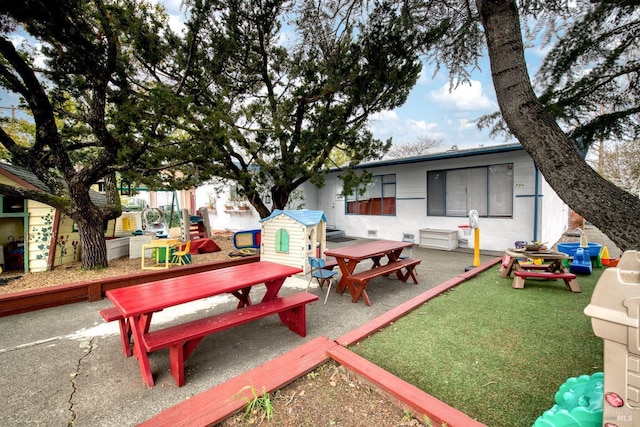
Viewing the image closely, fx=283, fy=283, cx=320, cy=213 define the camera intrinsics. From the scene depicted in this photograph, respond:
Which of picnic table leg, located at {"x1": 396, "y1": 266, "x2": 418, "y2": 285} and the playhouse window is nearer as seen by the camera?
picnic table leg, located at {"x1": 396, "y1": 266, "x2": 418, "y2": 285}

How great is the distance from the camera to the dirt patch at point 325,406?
6.39 ft

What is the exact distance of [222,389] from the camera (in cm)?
214

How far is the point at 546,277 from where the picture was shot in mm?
4777

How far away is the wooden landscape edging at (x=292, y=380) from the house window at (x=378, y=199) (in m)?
8.72

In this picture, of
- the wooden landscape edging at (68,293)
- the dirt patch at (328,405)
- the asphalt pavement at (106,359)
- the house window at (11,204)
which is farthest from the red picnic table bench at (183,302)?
the house window at (11,204)

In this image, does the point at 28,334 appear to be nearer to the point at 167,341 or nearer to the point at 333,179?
the point at 167,341

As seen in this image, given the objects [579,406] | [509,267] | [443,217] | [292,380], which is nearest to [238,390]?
[292,380]

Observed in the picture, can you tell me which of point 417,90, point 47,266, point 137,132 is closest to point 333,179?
point 417,90

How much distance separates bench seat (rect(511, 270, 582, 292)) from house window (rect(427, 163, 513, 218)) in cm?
428

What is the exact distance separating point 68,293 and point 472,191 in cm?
1057

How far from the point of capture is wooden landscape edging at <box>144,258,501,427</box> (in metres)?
1.83

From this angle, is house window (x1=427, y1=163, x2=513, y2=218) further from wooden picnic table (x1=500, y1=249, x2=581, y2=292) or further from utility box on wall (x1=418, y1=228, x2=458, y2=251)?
wooden picnic table (x1=500, y1=249, x2=581, y2=292)

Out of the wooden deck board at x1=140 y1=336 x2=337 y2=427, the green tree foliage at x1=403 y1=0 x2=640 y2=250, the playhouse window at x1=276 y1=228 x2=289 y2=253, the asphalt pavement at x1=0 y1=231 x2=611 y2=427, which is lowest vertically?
the asphalt pavement at x1=0 y1=231 x2=611 y2=427

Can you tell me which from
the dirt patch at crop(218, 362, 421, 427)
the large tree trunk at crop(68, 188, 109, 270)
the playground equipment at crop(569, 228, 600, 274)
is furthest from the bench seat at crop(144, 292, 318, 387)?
the playground equipment at crop(569, 228, 600, 274)
